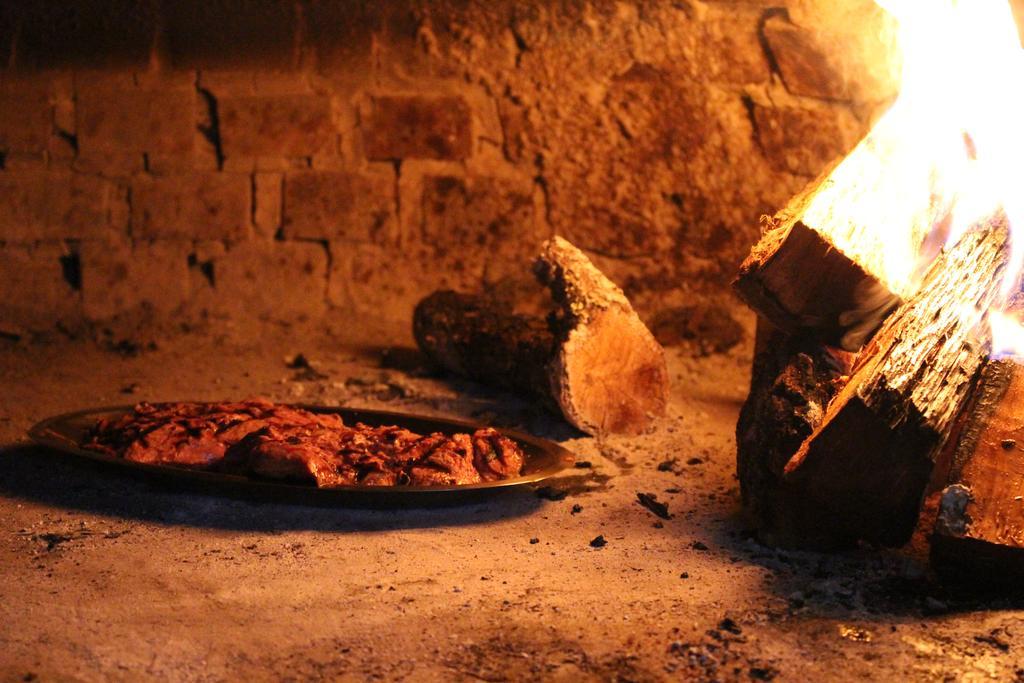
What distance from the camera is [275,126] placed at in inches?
209

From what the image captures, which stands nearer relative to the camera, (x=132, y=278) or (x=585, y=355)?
(x=585, y=355)

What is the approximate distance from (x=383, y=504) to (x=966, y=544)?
60.5 inches

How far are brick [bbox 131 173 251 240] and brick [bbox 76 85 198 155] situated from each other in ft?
0.52

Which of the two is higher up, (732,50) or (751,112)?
(732,50)

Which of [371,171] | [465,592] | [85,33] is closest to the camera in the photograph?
[465,592]

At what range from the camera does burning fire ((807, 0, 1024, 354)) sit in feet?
11.3

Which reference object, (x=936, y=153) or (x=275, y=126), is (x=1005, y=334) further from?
(x=275, y=126)

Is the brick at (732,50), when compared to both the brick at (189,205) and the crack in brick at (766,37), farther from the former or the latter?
the brick at (189,205)

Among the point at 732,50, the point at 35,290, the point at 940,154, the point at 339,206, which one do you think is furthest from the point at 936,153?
the point at 35,290

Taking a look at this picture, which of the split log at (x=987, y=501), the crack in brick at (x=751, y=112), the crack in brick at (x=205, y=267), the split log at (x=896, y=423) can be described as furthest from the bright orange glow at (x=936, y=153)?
the crack in brick at (x=205, y=267)

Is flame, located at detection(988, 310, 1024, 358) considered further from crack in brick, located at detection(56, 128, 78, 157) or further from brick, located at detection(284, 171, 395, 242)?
crack in brick, located at detection(56, 128, 78, 157)

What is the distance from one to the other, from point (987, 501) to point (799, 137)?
3.02 metres

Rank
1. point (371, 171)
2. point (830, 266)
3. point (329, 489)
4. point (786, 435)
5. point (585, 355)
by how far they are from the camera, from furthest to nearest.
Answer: point (371, 171), point (585, 355), point (830, 266), point (786, 435), point (329, 489)

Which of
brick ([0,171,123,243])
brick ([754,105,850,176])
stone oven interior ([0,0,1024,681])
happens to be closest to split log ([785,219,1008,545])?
stone oven interior ([0,0,1024,681])
